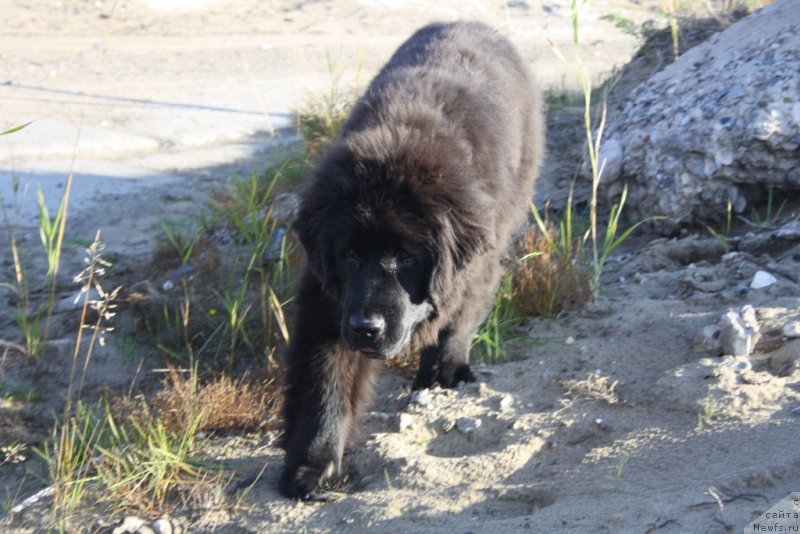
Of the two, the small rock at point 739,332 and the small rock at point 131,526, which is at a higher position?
the small rock at point 739,332

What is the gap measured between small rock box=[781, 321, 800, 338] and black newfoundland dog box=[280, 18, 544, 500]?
123 cm

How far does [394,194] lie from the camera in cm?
346

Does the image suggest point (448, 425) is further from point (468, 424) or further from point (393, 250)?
point (393, 250)

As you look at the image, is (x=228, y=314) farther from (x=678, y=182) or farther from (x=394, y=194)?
(x=678, y=182)

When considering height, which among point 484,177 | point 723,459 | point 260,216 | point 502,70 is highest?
point 502,70

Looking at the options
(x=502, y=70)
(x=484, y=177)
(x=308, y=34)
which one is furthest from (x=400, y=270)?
(x=308, y=34)

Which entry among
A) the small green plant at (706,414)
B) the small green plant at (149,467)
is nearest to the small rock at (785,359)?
the small green plant at (706,414)

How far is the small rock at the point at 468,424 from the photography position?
3.82 meters

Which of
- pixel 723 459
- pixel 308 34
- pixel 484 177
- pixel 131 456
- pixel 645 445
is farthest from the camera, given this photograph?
pixel 308 34

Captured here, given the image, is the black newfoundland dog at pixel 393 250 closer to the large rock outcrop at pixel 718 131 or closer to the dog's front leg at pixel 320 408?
the dog's front leg at pixel 320 408

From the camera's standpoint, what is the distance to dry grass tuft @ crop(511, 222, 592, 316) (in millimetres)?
4727

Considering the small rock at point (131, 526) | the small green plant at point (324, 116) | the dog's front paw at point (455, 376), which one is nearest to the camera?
the small rock at point (131, 526)

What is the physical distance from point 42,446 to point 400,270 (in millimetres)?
1889

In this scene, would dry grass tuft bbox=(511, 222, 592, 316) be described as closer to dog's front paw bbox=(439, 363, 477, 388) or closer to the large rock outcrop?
dog's front paw bbox=(439, 363, 477, 388)
